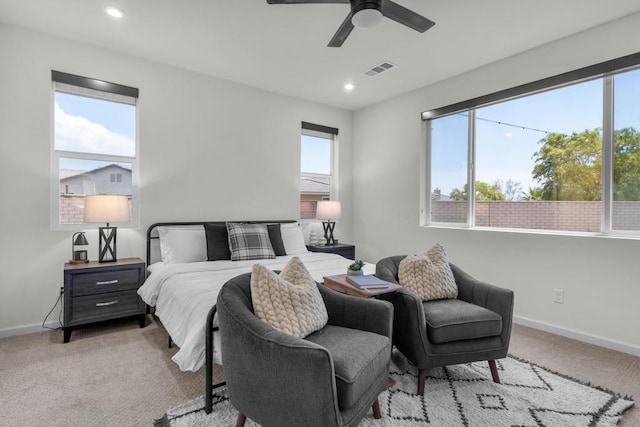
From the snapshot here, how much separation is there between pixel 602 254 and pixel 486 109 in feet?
6.16

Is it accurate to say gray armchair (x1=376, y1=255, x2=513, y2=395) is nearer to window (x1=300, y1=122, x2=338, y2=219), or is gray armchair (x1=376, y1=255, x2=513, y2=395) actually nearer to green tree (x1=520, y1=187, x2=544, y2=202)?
green tree (x1=520, y1=187, x2=544, y2=202)

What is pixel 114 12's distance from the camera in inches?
105

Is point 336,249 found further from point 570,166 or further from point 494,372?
point 570,166

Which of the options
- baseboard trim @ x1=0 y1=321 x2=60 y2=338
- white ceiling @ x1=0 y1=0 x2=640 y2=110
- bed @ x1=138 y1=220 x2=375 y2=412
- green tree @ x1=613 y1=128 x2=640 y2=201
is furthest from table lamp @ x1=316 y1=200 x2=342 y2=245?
baseboard trim @ x1=0 y1=321 x2=60 y2=338

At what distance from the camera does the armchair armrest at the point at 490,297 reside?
2.18 metres

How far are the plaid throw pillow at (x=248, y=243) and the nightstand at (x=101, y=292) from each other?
88cm

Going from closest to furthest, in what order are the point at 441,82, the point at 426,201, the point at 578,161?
1. the point at 578,161
2. the point at 441,82
3. the point at 426,201

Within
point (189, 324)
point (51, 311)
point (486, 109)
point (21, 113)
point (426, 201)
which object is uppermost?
point (486, 109)

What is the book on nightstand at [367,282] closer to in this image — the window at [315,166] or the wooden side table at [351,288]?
the wooden side table at [351,288]

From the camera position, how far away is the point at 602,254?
2840mm

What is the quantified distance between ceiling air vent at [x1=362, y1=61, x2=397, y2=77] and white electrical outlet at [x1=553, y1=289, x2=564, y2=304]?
2.79 meters

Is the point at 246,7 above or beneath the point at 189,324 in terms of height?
above

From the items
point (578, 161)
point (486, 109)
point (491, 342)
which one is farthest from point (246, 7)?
point (578, 161)

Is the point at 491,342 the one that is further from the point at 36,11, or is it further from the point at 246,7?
the point at 36,11
